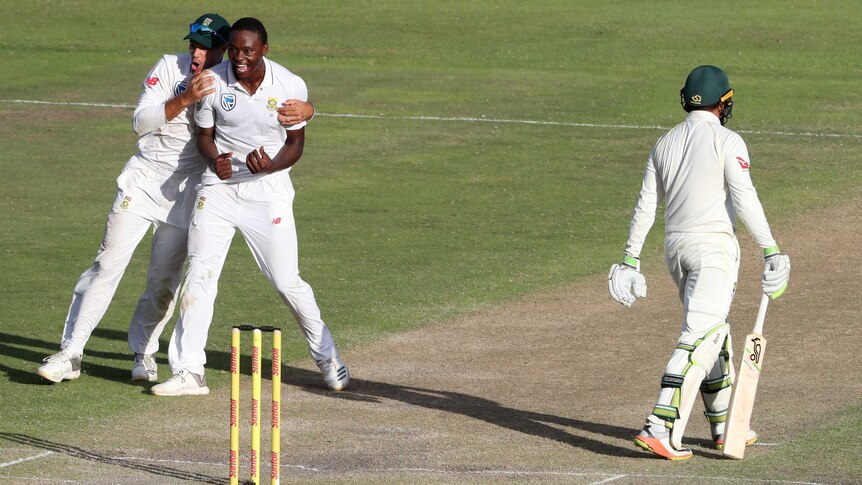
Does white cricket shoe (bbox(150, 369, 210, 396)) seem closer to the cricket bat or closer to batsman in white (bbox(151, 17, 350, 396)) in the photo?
batsman in white (bbox(151, 17, 350, 396))

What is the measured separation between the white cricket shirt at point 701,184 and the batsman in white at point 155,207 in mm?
3136

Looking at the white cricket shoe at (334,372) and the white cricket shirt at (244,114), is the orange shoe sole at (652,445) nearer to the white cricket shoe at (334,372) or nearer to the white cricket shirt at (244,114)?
the white cricket shoe at (334,372)

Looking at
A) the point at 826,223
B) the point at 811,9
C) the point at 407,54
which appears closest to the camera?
the point at 826,223

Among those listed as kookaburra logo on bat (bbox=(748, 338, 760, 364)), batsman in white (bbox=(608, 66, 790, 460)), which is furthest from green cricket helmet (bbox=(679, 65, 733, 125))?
kookaburra logo on bat (bbox=(748, 338, 760, 364))

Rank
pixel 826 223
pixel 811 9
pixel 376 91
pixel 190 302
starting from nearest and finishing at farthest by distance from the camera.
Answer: pixel 190 302 < pixel 826 223 < pixel 376 91 < pixel 811 9

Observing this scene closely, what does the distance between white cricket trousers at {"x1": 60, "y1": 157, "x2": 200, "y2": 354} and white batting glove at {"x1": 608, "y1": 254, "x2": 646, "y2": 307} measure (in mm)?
3142

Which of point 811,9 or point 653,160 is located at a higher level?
point 811,9

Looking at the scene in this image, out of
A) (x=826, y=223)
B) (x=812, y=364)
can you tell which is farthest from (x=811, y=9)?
(x=812, y=364)

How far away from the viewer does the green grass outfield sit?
12914 millimetres

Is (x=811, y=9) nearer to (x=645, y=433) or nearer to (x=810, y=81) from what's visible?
(x=810, y=81)

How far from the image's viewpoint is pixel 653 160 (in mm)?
8742

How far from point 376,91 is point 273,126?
53.7 ft

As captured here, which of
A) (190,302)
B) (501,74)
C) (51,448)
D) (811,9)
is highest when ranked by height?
(811,9)

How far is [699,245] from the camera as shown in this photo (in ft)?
28.1
